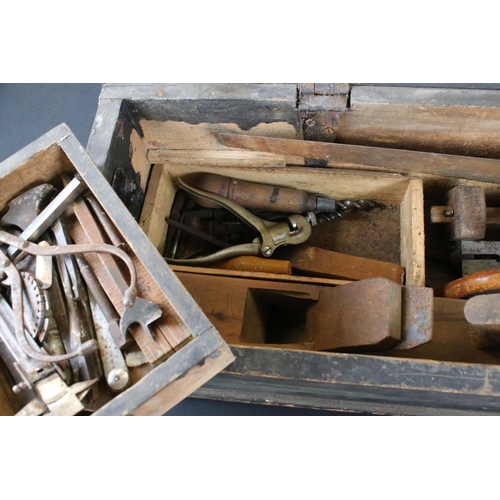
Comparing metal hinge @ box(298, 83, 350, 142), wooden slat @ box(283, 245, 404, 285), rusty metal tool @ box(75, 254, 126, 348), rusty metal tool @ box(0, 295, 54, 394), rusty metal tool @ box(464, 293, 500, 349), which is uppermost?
metal hinge @ box(298, 83, 350, 142)

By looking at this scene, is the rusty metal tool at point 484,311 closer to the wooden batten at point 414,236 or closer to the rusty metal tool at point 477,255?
the wooden batten at point 414,236

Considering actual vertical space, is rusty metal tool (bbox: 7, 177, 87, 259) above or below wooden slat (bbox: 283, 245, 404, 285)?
below

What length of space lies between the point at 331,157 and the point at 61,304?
1.11 meters

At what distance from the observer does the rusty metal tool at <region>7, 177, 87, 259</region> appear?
1.23 m

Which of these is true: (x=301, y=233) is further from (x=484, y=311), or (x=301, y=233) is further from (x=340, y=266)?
(x=484, y=311)

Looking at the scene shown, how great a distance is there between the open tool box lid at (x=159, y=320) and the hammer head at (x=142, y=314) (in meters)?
0.03

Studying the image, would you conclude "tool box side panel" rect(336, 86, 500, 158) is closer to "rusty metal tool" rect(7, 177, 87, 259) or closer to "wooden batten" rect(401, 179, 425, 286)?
"wooden batten" rect(401, 179, 425, 286)

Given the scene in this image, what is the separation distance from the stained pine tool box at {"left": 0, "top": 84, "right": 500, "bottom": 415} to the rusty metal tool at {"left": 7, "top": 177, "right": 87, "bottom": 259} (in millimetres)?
50

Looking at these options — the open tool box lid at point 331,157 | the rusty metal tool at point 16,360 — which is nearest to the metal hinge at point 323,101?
the open tool box lid at point 331,157

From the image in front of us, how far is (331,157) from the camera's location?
1716 mm

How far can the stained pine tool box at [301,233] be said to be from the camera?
3.92ft

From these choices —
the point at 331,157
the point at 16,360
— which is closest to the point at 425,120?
the point at 331,157

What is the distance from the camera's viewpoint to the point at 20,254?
4.00 ft

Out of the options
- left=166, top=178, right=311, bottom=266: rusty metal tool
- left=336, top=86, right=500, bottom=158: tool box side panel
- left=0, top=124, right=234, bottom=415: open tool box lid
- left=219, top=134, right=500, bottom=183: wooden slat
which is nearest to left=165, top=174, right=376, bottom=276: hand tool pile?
left=166, top=178, right=311, bottom=266: rusty metal tool
